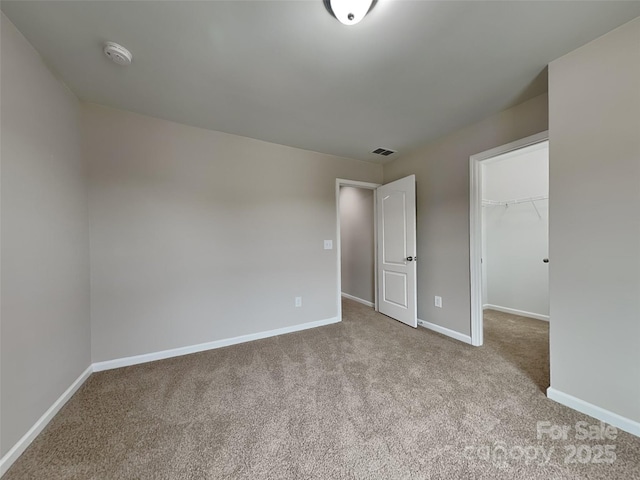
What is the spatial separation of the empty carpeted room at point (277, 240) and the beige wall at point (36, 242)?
0.7 inches

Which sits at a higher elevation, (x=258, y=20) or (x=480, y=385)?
(x=258, y=20)

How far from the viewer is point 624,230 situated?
1.38 meters

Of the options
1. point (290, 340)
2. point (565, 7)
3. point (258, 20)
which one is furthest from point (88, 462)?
point (565, 7)

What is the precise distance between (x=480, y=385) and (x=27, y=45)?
3773 millimetres

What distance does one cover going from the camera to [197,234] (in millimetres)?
2498

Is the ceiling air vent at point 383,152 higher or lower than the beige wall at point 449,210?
higher

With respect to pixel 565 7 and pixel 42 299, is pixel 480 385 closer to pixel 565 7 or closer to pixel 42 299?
pixel 565 7

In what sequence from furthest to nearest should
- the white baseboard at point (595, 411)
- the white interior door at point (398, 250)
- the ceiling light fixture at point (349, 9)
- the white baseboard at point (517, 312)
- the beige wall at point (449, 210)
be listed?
the white baseboard at point (517, 312) < the white interior door at point (398, 250) < the beige wall at point (449, 210) < the white baseboard at point (595, 411) < the ceiling light fixture at point (349, 9)

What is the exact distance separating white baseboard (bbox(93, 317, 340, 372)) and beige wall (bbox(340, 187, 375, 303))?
1.32m

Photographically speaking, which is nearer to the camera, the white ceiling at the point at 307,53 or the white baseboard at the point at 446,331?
the white ceiling at the point at 307,53

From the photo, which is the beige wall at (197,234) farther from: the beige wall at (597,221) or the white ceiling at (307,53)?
the beige wall at (597,221)

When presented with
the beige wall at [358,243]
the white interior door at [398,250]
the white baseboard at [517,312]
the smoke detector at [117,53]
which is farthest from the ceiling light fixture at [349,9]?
the white baseboard at [517,312]

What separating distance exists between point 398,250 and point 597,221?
1901 millimetres

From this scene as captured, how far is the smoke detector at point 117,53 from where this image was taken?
57.1 inches
